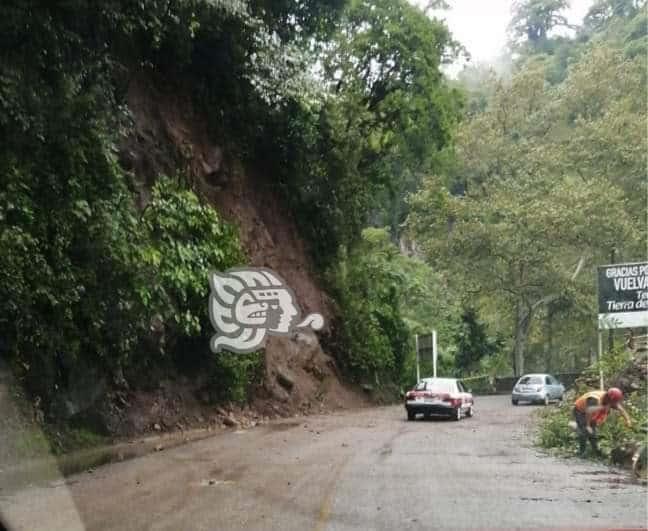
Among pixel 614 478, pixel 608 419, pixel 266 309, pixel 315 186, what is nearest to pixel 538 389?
pixel 608 419

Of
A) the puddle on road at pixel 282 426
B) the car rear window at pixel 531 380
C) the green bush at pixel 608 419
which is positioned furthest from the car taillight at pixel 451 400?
the green bush at pixel 608 419

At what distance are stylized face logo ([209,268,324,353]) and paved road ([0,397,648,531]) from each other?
1801 mm

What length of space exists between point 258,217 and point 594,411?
9.97 meters

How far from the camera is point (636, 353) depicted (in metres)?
11.5

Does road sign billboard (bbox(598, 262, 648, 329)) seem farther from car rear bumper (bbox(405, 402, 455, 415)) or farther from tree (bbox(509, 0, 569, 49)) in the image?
car rear bumper (bbox(405, 402, 455, 415))

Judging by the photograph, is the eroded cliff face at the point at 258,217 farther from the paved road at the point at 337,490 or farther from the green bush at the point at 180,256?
the paved road at the point at 337,490

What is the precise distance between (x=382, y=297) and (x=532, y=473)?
12.9m

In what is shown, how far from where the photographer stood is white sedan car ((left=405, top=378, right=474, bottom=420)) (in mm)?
21359

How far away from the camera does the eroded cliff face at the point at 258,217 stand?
17.3m

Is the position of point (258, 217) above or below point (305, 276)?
above

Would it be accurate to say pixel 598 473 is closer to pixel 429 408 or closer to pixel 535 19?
pixel 535 19

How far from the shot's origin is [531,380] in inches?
623

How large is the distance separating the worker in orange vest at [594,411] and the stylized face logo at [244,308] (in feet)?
19.5

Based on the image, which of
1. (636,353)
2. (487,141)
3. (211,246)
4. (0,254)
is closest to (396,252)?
(487,141)
